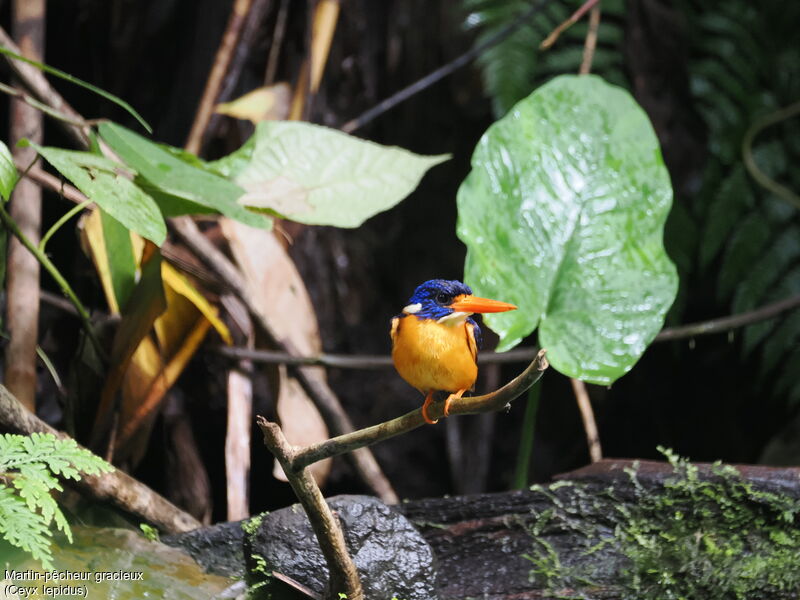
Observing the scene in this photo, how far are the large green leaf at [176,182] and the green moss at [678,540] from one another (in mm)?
1235

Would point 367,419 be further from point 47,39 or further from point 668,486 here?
point 47,39

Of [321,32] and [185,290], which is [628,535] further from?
[321,32]

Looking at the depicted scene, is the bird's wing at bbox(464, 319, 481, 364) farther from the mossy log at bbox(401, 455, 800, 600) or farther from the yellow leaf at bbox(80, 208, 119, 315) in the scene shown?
the yellow leaf at bbox(80, 208, 119, 315)

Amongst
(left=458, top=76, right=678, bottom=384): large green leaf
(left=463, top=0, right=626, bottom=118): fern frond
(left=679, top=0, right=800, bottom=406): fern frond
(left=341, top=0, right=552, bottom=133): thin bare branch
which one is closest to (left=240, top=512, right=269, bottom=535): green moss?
(left=458, top=76, right=678, bottom=384): large green leaf

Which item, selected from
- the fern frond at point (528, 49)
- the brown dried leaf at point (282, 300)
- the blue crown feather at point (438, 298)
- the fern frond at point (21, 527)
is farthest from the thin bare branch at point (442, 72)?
the fern frond at point (21, 527)

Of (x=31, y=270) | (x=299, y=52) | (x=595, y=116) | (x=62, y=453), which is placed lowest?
(x=62, y=453)

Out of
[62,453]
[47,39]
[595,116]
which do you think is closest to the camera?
[62,453]

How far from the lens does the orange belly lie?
180cm

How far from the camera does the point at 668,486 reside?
7.68 ft

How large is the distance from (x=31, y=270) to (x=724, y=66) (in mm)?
3537

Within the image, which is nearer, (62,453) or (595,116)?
(62,453)

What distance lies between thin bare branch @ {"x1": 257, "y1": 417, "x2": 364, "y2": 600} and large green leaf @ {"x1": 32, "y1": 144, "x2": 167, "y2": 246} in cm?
60

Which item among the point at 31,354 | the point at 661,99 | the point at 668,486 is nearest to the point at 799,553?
the point at 668,486

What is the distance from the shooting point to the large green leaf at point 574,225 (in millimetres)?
2455
